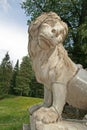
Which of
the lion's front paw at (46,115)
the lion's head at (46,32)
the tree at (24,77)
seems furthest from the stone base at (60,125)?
the tree at (24,77)

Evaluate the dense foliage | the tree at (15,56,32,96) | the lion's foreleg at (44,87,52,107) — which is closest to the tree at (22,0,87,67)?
the lion's foreleg at (44,87,52,107)

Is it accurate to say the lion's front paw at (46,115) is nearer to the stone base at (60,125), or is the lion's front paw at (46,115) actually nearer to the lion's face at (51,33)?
the stone base at (60,125)

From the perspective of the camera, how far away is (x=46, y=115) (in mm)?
3859

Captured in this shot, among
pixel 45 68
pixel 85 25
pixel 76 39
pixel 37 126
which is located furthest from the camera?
pixel 76 39

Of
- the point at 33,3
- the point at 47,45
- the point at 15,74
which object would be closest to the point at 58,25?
the point at 47,45

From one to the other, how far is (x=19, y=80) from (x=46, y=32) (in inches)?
2367

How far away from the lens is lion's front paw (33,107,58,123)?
383 centimetres

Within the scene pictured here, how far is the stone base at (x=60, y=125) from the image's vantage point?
379 centimetres

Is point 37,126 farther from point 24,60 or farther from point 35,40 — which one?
point 24,60

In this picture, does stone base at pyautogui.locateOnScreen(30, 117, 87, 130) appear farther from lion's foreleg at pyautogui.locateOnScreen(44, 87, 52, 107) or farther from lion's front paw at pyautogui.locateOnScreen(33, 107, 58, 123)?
lion's foreleg at pyautogui.locateOnScreen(44, 87, 52, 107)

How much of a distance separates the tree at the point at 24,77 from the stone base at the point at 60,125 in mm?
58206

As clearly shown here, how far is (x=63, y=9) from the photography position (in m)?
18.5

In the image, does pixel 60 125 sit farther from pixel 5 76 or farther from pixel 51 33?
pixel 5 76

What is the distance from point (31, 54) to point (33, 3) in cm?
1619
